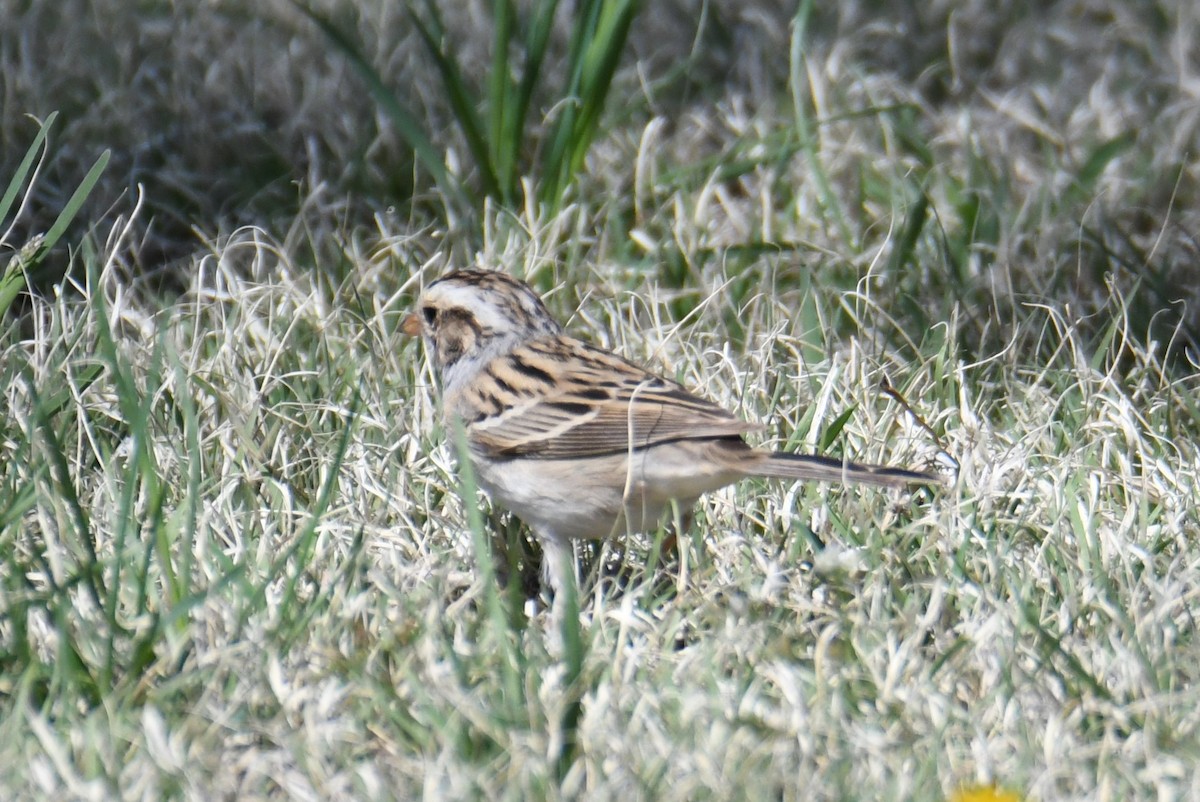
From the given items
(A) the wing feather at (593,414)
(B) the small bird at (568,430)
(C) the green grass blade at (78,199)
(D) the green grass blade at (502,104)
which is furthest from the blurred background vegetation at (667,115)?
(A) the wing feather at (593,414)

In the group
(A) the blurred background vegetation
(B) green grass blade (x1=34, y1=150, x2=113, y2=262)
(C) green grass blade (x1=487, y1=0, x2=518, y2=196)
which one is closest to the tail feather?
(A) the blurred background vegetation

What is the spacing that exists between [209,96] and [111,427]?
2.12 m

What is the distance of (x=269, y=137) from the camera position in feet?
19.1

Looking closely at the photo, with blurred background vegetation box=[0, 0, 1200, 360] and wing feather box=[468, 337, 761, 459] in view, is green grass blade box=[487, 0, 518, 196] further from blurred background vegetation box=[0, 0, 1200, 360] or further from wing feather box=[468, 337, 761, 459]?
wing feather box=[468, 337, 761, 459]

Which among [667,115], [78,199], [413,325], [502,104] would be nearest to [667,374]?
[413,325]

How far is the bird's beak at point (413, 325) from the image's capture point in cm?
439

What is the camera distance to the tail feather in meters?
3.49

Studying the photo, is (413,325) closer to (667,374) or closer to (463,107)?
(667,374)

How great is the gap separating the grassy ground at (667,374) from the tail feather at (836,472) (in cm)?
19

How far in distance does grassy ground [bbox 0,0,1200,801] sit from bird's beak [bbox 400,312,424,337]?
21cm

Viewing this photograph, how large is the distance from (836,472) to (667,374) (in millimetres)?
1232

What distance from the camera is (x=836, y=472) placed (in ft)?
11.5

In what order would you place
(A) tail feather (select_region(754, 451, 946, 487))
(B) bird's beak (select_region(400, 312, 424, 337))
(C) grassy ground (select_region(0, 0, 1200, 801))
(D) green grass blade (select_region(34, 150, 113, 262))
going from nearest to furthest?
(C) grassy ground (select_region(0, 0, 1200, 801)), (A) tail feather (select_region(754, 451, 946, 487)), (D) green grass blade (select_region(34, 150, 113, 262)), (B) bird's beak (select_region(400, 312, 424, 337))

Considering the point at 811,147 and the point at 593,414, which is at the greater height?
the point at 593,414
